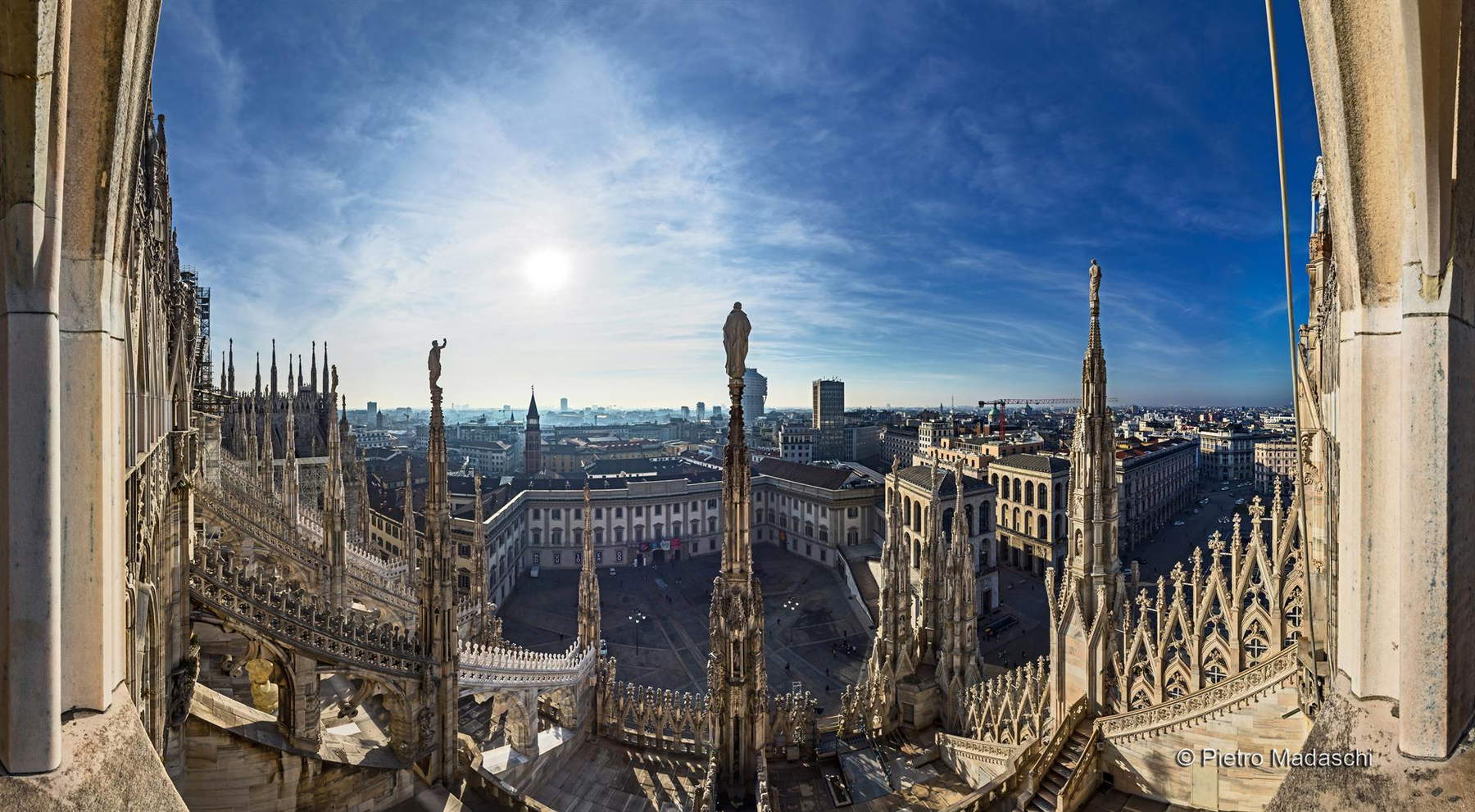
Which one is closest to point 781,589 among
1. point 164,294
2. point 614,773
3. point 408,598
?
point 408,598

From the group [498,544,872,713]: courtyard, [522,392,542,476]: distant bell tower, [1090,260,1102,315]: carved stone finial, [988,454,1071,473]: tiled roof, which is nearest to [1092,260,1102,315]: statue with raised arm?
[1090,260,1102,315]: carved stone finial

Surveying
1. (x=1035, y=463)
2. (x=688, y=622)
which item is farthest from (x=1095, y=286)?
(x=1035, y=463)

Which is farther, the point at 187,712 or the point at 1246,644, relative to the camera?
the point at 1246,644

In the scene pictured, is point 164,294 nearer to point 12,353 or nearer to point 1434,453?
point 12,353

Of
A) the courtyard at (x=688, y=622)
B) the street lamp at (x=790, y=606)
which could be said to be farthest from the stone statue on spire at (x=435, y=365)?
the street lamp at (x=790, y=606)

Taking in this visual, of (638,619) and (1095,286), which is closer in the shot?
(1095,286)

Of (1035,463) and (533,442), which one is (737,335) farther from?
(533,442)

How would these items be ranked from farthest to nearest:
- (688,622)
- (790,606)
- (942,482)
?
(942,482) < (790,606) < (688,622)
